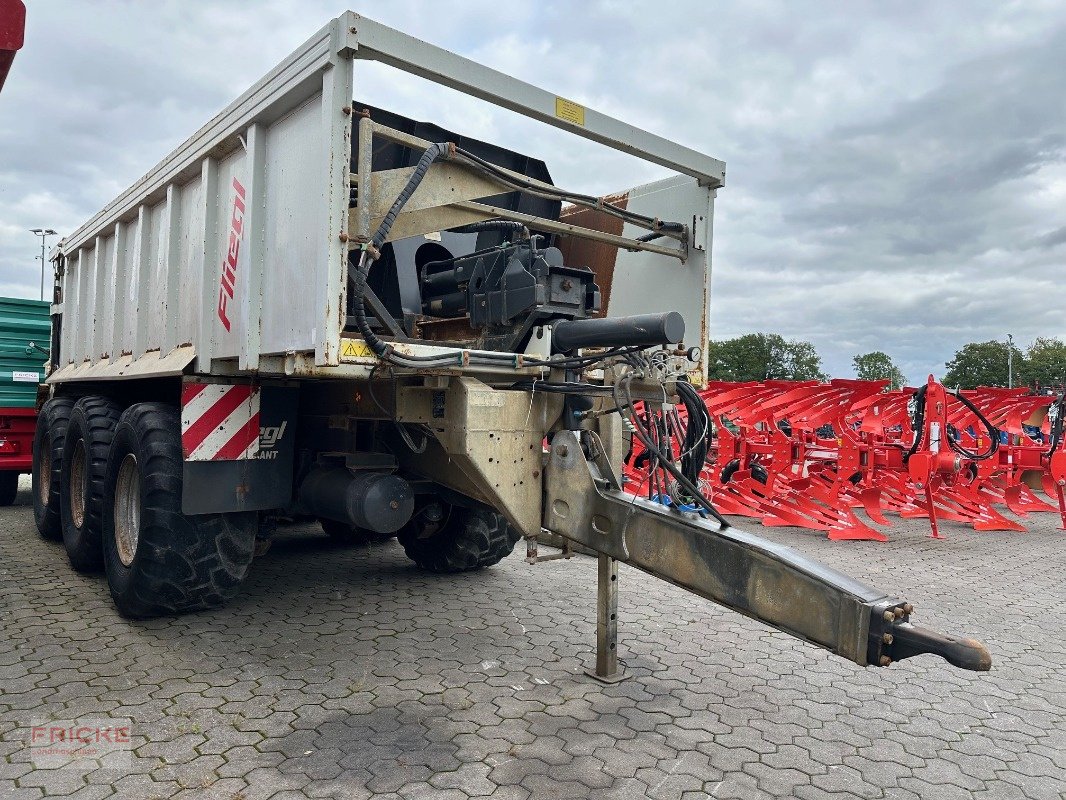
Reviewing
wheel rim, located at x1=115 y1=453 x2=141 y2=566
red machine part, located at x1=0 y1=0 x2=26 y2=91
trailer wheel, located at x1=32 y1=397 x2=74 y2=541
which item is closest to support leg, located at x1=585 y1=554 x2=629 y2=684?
wheel rim, located at x1=115 y1=453 x2=141 y2=566

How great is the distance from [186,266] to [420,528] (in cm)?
219

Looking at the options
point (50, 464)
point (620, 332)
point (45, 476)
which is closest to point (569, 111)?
point (620, 332)

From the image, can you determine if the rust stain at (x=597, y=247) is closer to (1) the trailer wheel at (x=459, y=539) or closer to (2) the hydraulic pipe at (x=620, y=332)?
(2) the hydraulic pipe at (x=620, y=332)

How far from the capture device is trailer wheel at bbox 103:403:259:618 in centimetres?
415

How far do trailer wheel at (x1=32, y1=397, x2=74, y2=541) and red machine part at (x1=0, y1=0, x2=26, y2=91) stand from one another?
395 centimetres

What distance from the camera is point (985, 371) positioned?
210 feet

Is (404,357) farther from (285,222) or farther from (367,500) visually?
(367,500)

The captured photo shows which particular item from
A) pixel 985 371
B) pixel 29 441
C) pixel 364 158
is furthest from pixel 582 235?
pixel 985 371

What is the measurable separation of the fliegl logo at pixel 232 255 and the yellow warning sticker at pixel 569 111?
1.55m

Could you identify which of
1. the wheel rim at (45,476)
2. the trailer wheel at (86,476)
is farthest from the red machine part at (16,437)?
the trailer wheel at (86,476)

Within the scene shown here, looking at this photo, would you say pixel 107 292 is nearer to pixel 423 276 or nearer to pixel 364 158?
pixel 423 276

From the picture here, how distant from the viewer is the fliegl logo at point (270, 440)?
4.24m

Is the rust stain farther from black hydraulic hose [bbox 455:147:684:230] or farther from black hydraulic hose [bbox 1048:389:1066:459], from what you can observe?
black hydraulic hose [bbox 1048:389:1066:459]

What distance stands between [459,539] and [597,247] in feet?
7.14
